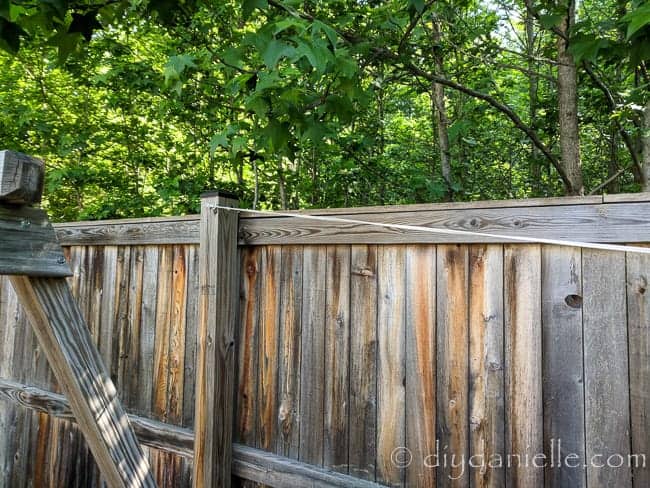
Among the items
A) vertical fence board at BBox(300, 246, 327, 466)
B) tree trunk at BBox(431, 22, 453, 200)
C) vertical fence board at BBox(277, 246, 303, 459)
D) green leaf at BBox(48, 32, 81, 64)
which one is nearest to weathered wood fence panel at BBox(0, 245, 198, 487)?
vertical fence board at BBox(277, 246, 303, 459)

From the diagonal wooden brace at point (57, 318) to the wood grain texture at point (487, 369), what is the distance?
970 millimetres

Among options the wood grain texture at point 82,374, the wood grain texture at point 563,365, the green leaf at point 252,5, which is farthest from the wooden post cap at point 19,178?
the wood grain texture at point 563,365

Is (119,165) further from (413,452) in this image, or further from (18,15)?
(413,452)

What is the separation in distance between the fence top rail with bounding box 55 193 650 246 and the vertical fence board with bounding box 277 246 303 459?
12 cm

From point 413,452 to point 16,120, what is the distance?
4478 millimetres

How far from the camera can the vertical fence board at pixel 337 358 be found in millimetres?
1683

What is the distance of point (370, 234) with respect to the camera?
1.65 metres

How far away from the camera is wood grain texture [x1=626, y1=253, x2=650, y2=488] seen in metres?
1.18

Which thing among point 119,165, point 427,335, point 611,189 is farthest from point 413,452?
point 119,165

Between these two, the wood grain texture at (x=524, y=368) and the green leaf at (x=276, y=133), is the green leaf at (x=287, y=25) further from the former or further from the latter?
the wood grain texture at (x=524, y=368)

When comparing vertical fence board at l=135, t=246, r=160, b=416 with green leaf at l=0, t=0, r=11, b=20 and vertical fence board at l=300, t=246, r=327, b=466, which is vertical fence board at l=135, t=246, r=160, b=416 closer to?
vertical fence board at l=300, t=246, r=327, b=466

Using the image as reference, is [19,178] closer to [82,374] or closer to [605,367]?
[82,374]

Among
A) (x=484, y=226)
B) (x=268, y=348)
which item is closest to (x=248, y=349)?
(x=268, y=348)

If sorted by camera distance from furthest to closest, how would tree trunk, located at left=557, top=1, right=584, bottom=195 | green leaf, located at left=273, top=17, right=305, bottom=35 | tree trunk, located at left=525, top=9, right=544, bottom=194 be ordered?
tree trunk, located at left=525, top=9, right=544, bottom=194 < tree trunk, located at left=557, top=1, right=584, bottom=195 < green leaf, located at left=273, top=17, right=305, bottom=35
